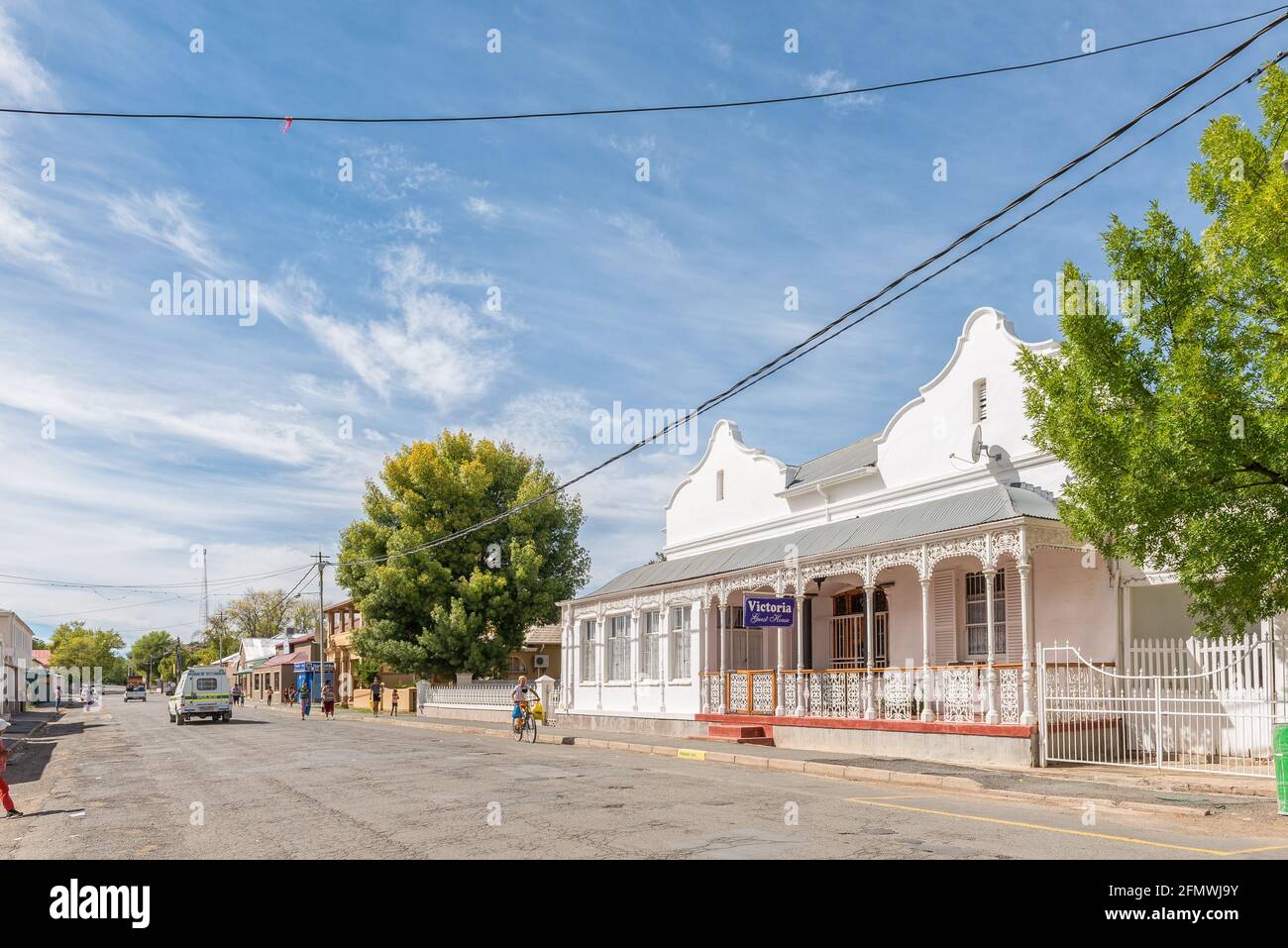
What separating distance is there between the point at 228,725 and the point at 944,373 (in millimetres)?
27085

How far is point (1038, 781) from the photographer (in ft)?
49.9

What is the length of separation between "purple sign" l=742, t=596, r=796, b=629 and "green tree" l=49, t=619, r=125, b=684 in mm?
149740

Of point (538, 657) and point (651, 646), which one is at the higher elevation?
point (651, 646)

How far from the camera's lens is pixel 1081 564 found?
762 inches

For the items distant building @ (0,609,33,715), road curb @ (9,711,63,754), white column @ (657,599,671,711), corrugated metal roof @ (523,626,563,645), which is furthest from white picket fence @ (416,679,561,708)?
distant building @ (0,609,33,715)

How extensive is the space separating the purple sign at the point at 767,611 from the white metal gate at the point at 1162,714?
18.7ft

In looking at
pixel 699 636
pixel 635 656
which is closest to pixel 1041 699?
pixel 699 636

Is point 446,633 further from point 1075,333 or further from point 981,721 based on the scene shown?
point 1075,333

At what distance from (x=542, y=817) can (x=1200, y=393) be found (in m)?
9.15

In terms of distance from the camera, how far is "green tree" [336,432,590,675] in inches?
1635

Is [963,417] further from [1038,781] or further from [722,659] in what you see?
[1038,781]

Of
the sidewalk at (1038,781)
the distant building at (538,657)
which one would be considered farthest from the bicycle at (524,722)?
the distant building at (538,657)

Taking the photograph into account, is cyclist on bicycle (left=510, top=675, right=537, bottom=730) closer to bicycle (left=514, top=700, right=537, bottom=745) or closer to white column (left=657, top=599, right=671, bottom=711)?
bicycle (left=514, top=700, right=537, bottom=745)
